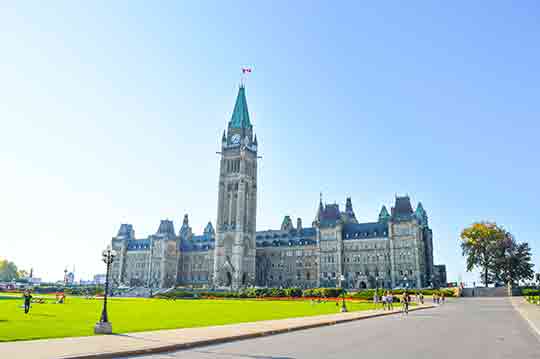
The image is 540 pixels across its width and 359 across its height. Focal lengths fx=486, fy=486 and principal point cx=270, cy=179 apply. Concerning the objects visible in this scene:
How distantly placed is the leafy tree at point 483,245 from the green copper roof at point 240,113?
72.1m

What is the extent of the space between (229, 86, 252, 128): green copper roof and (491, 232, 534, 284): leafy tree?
78832 millimetres

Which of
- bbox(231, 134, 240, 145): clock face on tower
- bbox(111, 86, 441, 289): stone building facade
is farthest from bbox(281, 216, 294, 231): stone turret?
bbox(231, 134, 240, 145): clock face on tower

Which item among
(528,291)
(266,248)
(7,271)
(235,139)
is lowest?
(528,291)

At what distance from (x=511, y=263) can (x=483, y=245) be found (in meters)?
6.02

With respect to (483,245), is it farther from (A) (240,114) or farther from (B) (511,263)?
(A) (240,114)

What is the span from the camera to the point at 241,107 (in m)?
149

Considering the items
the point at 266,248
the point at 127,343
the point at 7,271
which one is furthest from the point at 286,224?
the point at 127,343

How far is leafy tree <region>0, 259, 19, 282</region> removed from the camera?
186750mm

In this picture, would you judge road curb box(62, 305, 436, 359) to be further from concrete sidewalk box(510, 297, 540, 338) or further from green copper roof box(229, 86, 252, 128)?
green copper roof box(229, 86, 252, 128)

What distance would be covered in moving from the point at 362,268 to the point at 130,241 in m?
89.3

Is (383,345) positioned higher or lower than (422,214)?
lower

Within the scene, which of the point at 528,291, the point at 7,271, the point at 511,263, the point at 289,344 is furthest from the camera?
the point at 7,271

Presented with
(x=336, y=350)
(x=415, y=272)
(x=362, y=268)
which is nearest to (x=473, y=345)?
(x=336, y=350)

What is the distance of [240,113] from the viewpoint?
148125mm
